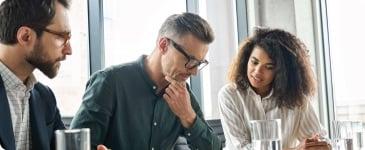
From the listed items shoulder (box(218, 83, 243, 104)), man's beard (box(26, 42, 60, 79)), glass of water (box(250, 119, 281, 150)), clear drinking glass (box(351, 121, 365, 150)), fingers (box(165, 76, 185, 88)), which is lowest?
clear drinking glass (box(351, 121, 365, 150))

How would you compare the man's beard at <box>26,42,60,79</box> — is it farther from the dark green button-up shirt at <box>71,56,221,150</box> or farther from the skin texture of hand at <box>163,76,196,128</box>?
the skin texture of hand at <box>163,76,196,128</box>

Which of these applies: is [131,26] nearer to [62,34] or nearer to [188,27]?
[188,27]

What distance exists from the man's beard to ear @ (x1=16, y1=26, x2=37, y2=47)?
0.09ft

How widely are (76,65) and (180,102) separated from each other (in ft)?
4.34

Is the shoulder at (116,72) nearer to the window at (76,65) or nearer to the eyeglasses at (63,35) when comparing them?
the eyeglasses at (63,35)

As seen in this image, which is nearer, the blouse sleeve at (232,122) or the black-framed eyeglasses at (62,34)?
the black-framed eyeglasses at (62,34)

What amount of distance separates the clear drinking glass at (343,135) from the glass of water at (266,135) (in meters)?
0.41

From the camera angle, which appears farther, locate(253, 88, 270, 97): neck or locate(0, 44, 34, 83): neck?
locate(253, 88, 270, 97): neck

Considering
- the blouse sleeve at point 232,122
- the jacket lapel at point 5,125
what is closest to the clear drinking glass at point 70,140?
the jacket lapel at point 5,125

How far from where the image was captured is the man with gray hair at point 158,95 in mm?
1836

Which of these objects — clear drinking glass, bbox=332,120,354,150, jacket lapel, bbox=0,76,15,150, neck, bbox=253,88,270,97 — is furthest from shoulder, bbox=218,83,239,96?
jacket lapel, bbox=0,76,15,150

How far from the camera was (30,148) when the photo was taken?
61.2 inches

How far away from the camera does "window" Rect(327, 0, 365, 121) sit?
12.5 ft

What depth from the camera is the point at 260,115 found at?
2516mm
